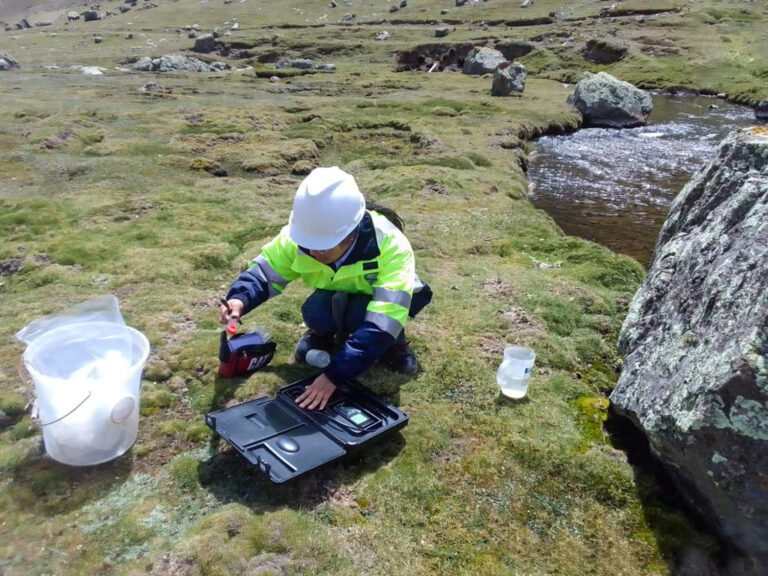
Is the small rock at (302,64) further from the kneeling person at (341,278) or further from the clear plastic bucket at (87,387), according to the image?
the clear plastic bucket at (87,387)

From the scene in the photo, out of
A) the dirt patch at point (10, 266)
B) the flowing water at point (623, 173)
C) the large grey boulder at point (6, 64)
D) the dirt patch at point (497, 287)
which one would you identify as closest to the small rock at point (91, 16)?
the large grey boulder at point (6, 64)

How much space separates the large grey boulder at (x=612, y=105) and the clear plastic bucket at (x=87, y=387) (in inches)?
1428

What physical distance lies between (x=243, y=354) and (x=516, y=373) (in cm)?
362

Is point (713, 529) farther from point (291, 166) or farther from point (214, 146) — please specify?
point (214, 146)

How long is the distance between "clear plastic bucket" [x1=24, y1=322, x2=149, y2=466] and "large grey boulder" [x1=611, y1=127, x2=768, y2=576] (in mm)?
5325

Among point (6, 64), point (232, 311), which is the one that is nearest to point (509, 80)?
point (232, 311)

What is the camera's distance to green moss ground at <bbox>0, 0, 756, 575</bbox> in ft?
17.6

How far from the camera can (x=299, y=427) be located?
637 cm

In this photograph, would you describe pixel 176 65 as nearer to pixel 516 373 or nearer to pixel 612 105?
pixel 612 105

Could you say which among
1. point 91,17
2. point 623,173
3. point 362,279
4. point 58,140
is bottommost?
point 91,17

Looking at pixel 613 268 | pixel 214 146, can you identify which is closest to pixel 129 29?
pixel 214 146

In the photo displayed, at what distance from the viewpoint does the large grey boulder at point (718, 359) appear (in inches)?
180

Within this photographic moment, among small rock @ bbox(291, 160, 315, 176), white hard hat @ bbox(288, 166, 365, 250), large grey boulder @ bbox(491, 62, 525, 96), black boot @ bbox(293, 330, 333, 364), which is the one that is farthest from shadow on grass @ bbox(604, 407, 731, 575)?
large grey boulder @ bbox(491, 62, 525, 96)

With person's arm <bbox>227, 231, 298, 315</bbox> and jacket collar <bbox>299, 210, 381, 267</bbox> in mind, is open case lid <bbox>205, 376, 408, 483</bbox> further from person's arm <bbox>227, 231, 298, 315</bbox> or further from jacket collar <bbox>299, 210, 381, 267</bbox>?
jacket collar <bbox>299, 210, 381, 267</bbox>
